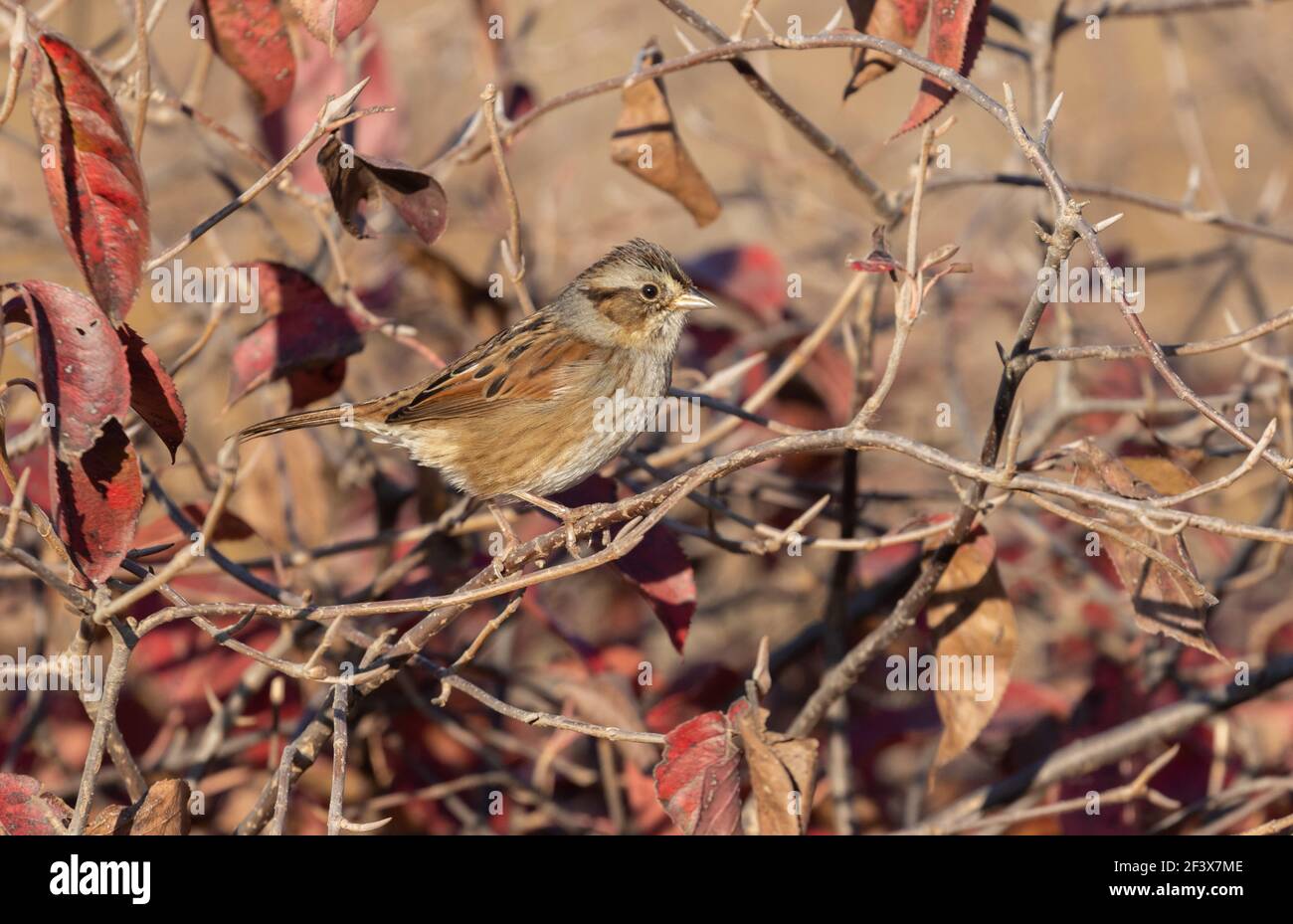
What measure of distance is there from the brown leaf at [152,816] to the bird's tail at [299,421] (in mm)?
988

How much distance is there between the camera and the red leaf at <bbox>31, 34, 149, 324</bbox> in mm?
1848

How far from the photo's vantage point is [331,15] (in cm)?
214

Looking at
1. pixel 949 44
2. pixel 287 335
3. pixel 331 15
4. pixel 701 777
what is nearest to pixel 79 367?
pixel 331 15

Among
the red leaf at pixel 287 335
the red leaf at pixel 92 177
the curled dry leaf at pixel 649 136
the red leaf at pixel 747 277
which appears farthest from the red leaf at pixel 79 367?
the red leaf at pixel 747 277

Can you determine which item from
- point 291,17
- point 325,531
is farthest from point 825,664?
point 291,17

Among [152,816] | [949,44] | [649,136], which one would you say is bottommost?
[152,816]

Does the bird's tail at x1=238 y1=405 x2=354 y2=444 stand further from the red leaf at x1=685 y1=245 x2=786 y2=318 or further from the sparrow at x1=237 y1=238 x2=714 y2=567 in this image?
the red leaf at x1=685 y1=245 x2=786 y2=318

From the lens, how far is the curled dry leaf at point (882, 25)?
8.21 feet

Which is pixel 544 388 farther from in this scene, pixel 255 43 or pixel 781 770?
pixel 781 770

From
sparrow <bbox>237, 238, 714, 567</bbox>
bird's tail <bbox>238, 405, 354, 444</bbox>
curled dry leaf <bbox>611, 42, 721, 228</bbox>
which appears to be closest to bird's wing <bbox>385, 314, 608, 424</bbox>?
sparrow <bbox>237, 238, 714, 567</bbox>

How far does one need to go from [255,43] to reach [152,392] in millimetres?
912

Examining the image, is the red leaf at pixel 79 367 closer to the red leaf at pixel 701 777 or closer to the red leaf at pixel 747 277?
the red leaf at pixel 701 777

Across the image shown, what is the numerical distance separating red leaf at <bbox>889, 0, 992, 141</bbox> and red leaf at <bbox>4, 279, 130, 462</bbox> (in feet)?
4.41
